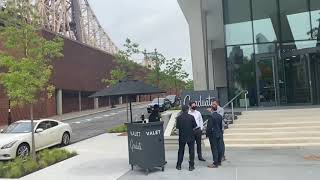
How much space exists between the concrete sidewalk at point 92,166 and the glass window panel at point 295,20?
34.7 ft

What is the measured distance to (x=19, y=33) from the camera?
15336mm

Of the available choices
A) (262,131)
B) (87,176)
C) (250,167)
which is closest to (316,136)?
(262,131)

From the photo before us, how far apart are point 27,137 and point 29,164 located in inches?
141

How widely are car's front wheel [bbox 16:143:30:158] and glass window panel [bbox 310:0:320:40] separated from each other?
1460 cm

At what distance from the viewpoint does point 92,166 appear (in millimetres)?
13180

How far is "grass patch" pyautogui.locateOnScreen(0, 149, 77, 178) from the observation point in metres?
12.6

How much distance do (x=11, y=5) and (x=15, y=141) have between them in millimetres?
4719

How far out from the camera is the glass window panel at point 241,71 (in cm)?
2322

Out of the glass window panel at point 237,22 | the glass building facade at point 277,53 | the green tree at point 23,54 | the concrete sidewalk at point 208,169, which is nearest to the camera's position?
the concrete sidewalk at point 208,169

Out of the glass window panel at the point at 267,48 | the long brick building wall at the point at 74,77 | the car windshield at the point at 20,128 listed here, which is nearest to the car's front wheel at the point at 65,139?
the car windshield at the point at 20,128

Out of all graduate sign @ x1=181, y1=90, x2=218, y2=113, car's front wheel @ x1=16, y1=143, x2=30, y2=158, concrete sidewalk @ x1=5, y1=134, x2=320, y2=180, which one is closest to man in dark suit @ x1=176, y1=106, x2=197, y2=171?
concrete sidewalk @ x1=5, y1=134, x2=320, y2=180

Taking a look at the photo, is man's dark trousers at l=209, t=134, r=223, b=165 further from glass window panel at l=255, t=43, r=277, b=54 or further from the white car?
glass window panel at l=255, t=43, r=277, b=54

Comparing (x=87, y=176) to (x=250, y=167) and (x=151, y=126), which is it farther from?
(x=250, y=167)

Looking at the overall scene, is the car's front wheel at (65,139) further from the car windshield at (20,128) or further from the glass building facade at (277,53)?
the glass building facade at (277,53)
